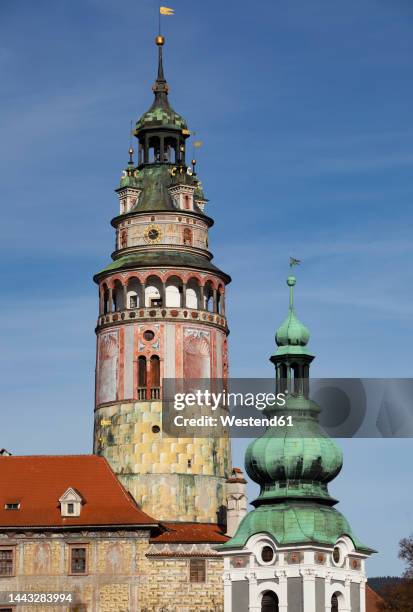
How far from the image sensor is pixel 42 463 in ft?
243

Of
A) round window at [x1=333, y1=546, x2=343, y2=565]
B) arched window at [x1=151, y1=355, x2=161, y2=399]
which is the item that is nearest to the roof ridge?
arched window at [x1=151, y1=355, x2=161, y2=399]

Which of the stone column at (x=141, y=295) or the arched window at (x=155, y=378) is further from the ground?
the stone column at (x=141, y=295)

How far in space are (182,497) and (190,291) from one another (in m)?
9.49

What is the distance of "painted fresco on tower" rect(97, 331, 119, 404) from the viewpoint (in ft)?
247

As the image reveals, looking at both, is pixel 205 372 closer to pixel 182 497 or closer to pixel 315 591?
pixel 182 497

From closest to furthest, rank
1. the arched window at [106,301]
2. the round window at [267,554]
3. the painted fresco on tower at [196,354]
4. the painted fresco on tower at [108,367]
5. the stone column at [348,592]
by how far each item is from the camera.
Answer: the round window at [267,554] < the stone column at [348,592] < the painted fresco on tower at [196,354] < the painted fresco on tower at [108,367] < the arched window at [106,301]

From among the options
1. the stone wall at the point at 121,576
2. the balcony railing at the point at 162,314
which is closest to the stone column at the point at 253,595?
the stone wall at the point at 121,576

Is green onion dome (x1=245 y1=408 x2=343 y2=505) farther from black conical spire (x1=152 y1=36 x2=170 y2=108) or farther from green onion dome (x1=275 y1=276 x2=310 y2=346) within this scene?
black conical spire (x1=152 y1=36 x2=170 y2=108)

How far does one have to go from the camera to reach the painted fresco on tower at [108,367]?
75.4 metres

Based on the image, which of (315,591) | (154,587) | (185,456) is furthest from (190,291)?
(315,591)

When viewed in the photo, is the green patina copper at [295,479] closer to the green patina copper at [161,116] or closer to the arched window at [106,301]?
the arched window at [106,301]

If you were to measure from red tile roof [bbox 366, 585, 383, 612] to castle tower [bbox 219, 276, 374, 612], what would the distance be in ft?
44.6

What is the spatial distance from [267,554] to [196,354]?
46.3ft

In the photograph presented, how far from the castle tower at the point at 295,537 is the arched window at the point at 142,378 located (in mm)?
9195
